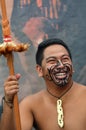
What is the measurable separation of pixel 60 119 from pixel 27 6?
36.1 inches

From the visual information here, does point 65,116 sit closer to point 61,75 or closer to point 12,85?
point 61,75

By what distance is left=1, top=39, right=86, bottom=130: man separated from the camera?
9.27 feet

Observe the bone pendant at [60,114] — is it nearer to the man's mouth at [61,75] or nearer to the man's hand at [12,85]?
the man's mouth at [61,75]

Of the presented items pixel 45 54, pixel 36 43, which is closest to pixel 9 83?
pixel 45 54

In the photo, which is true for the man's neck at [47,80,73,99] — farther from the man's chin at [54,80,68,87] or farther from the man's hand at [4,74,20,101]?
the man's hand at [4,74,20,101]

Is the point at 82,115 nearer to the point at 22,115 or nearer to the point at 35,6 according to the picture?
the point at 22,115

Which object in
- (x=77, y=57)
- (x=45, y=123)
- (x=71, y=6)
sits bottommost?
(x=45, y=123)

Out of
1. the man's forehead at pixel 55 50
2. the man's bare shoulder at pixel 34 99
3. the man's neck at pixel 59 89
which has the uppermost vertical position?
the man's forehead at pixel 55 50

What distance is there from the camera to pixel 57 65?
2811 mm

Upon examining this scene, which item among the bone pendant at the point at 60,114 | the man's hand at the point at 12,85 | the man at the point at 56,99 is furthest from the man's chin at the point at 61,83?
the man's hand at the point at 12,85

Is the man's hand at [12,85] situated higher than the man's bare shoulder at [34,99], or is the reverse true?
the man's hand at [12,85]

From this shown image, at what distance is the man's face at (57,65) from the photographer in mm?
2803

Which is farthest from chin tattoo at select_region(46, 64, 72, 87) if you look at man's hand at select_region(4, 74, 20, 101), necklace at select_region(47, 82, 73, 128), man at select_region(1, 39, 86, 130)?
man's hand at select_region(4, 74, 20, 101)

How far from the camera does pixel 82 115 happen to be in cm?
285
